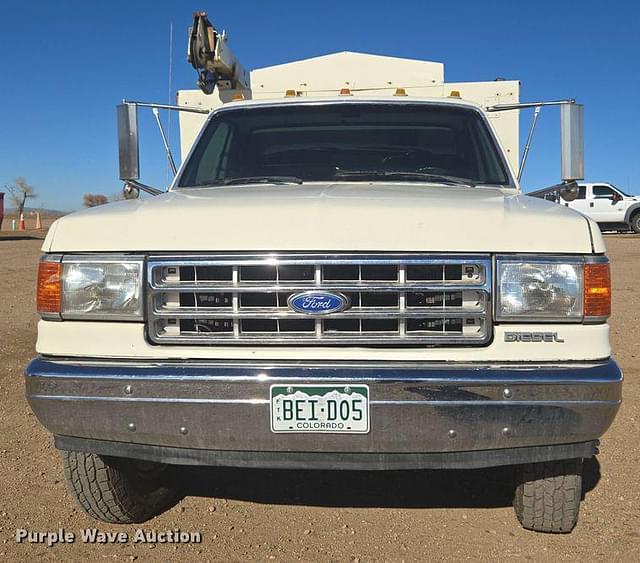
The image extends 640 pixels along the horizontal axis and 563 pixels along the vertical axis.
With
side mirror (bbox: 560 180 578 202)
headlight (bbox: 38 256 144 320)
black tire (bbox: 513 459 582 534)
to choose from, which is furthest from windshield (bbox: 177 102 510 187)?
black tire (bbox: 513 459 582 534)

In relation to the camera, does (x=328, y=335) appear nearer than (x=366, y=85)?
Yes

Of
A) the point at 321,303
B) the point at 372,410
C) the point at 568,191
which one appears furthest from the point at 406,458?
the point at 568,191

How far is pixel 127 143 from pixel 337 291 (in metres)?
2.28

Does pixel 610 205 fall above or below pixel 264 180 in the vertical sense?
below

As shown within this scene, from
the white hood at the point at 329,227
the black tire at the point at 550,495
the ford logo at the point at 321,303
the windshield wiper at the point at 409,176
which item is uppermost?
the windshield wiper at the point at 409,176

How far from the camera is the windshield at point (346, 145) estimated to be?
3.92 m

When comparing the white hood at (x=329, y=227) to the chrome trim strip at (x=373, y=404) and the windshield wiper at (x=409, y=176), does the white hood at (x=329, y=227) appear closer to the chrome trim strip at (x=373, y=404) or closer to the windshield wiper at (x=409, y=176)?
the chrome trim strip at (x=373, y=404)

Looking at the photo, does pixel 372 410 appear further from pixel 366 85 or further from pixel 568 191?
pixel 366 85

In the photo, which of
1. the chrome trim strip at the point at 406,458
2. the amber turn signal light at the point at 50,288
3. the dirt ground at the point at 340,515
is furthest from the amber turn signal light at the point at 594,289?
the amber turn signal light at the point at 50,288

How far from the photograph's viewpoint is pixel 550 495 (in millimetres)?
2973

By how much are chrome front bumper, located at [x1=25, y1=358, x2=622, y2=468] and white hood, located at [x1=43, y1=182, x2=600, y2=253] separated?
1.49 ft

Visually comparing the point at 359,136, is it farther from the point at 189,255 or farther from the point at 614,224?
the point at 614,224

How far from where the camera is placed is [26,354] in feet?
20.7

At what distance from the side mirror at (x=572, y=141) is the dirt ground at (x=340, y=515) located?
166 centimetres
